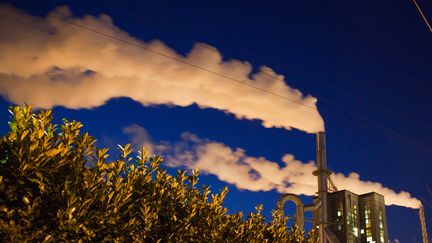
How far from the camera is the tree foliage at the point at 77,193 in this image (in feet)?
13.9

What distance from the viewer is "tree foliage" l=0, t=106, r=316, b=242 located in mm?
4252

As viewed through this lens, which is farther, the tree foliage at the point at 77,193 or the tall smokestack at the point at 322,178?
the tall smokestack at the point at 322,178

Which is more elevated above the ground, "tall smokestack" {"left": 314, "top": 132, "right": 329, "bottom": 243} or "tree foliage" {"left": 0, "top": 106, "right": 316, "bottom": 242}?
"tall smokestack" {"left": 314, "top": 132, "right": 329, "bottom": 243}

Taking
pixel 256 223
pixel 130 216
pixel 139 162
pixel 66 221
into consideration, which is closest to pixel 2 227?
pixel 66 221

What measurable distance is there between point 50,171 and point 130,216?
140 centimetres

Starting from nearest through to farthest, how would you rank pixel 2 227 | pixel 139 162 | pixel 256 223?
1. pixel 2 227
2. pixel 139 162
3. pixel 256 223

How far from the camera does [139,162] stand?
5922 mm

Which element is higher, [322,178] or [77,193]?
[322,178]

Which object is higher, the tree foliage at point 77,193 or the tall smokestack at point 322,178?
the tall smokestack at point 322,178

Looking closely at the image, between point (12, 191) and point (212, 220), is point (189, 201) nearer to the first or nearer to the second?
point (212, 220)

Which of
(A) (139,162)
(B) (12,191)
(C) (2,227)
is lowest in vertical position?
(C) (2,227)

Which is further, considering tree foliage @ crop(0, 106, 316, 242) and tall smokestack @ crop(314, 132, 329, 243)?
tall smokestack @ crop(314, 132, 329, 243)

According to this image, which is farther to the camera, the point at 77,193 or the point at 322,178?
the point at 322,178

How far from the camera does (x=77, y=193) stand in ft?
15.4
